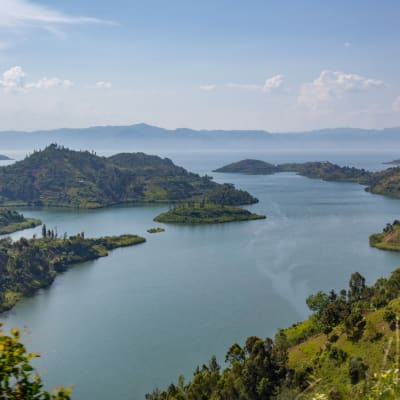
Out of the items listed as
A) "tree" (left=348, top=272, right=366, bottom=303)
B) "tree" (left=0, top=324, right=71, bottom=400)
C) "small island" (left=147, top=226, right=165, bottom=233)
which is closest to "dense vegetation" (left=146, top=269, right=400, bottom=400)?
"tree" (left=348, top=272, right=366, bottom=303)

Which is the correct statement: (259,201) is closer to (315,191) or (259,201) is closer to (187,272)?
(315,191)

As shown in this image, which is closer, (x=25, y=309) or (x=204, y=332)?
(x=204, y=332)

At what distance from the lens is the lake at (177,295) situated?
3109 cm

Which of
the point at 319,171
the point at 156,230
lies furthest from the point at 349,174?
the point at 156,230

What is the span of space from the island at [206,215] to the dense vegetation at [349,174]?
50179 mm

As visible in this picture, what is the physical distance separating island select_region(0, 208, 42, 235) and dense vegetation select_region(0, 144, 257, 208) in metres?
23.2

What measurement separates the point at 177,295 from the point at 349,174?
5103 inches

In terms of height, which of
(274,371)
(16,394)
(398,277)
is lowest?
(274,371)

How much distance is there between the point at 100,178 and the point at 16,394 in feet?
428

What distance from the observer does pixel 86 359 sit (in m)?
31.9

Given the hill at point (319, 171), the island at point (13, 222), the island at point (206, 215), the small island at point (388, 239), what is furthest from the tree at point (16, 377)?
the hill at point (319, 171)

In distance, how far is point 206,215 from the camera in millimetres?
89125

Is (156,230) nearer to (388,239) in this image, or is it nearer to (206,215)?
(206,215)

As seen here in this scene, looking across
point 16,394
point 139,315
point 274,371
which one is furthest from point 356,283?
point 16,394
